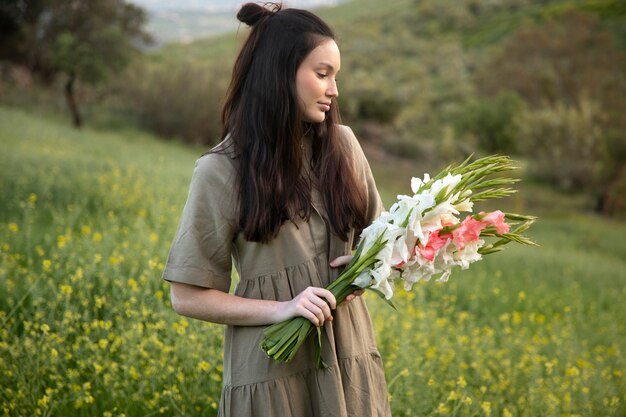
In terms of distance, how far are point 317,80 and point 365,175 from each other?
1.30 feet

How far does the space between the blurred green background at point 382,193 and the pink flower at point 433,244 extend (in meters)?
1.24

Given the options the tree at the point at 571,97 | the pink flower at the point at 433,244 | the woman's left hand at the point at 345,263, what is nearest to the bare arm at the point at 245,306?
the woman's left hand at the point at 345,263

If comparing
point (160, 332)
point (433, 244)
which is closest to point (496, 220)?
point (433, 244)

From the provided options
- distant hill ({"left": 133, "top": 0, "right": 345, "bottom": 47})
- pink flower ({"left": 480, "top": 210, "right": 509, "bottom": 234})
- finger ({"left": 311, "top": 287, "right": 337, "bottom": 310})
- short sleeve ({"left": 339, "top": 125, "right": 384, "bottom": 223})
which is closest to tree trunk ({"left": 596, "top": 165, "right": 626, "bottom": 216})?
distant hill ({"left": 133, "top": 0, "right": 345, "bottom": 47})

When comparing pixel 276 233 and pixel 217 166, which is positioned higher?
pixel 217 166

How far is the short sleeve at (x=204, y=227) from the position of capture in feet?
6.15

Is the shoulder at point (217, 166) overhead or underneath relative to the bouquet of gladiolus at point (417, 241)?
overhead

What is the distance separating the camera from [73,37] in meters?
21.3

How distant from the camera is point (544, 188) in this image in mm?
26781

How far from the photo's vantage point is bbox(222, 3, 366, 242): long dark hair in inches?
74.9

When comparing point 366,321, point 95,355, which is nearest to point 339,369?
point 366,321

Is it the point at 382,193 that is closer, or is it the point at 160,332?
the point at 160,332

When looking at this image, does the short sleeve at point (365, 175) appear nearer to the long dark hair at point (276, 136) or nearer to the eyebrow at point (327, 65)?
the long dark hair at point (276, 136)

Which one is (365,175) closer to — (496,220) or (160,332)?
(496,220)
